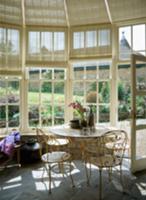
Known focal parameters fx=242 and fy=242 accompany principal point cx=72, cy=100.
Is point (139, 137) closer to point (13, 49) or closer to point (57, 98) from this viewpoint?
point (57, 98)

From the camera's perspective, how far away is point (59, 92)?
195 inches

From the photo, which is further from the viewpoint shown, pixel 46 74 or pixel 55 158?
pixel 46 74

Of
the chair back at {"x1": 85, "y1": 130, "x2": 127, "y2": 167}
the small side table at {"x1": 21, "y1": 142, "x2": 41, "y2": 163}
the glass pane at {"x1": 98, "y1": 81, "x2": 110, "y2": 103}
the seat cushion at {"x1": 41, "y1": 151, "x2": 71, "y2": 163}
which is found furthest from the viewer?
the glass pane at {"x1": 98, "y1": 81, "x2": 110, "y2": 103}

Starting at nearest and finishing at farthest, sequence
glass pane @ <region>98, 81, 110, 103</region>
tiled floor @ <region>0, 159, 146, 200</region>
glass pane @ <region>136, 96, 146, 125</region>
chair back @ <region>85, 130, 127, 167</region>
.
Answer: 1. tiled floor @ <region>0, 159, 146, 200</region>
2. chair back @ <region>85, 130, 127, 167</region>
3. glass pane @ <region>136, 96, 146, 125</region>
4. glass pane @ <region>98, 81, 110, 103</region>

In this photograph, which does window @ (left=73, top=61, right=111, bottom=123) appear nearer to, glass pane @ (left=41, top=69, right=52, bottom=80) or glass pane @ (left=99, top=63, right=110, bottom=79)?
glass pane @ (left=99, top=63, right=110, bottom=79)

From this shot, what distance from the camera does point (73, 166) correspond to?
4.19 metres

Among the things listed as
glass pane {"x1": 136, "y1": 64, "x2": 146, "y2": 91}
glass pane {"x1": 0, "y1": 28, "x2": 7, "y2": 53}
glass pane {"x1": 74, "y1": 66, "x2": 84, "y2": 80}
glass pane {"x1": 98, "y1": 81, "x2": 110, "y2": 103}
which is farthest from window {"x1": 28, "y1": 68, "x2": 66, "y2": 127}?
glass pane {"x1": 136, "y1": 64, "x2": 146, "y2": 91}

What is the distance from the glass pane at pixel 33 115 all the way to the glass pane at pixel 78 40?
1.46 m

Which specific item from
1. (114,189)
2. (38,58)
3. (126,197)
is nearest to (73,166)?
(114,189)

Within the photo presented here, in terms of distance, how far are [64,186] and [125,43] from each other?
112 inches

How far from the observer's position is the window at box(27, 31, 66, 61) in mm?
4793

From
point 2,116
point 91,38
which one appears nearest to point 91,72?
point 91,38

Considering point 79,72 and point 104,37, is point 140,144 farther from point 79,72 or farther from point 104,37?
point 104,37

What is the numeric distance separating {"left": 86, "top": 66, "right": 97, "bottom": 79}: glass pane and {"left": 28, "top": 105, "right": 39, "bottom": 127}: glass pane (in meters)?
1.21
